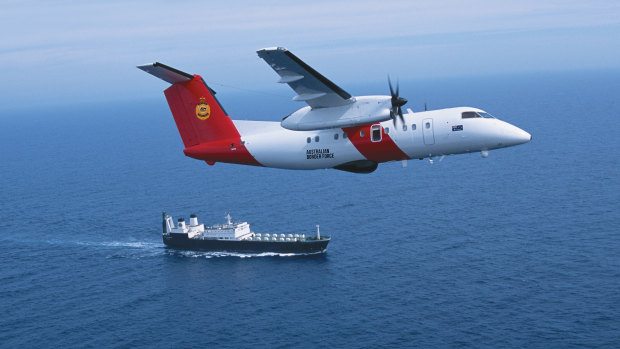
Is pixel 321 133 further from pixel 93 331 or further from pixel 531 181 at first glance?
pixel 531 181

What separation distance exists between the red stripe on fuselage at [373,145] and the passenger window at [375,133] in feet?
0.54

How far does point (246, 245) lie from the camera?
337 feet

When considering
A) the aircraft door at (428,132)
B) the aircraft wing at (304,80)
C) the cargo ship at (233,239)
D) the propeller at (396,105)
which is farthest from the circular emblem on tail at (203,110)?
the cargo ship at (233,239)

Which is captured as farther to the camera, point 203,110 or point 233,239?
point 233,239

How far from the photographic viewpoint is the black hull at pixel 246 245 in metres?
98.2

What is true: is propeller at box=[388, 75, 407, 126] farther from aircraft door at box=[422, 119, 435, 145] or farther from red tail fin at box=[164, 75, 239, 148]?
red tail fin at box=[164, 75, 239, 148]

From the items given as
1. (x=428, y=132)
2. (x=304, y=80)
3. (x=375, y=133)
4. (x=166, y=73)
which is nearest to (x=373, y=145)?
(x=375, y=133)

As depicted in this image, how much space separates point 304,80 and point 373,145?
5757 millimetres

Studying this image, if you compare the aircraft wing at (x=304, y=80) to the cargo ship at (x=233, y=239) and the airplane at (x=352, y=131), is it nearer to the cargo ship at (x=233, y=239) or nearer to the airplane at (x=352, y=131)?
the airplane at (x=352, y=131)

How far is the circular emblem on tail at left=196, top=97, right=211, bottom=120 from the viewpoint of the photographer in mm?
38500

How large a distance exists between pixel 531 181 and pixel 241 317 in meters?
81.3

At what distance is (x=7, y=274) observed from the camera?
308 feet

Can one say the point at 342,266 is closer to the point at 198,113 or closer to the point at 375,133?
the point at 198,113

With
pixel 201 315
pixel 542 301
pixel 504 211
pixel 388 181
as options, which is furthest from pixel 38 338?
pixel 388 181
